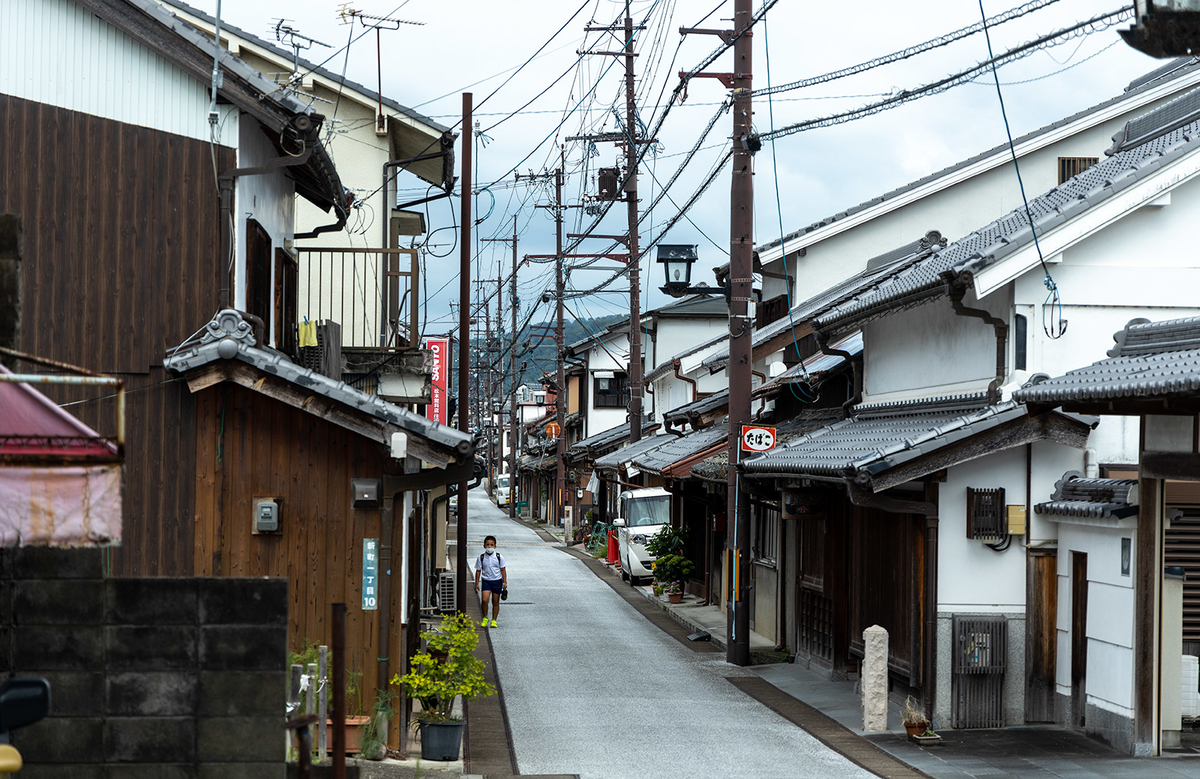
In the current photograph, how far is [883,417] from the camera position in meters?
18.1

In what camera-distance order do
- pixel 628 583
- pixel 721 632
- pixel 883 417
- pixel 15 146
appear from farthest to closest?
pixel 628 583 → pixel 721 632 → pixel 883 417 → pixel 15 146

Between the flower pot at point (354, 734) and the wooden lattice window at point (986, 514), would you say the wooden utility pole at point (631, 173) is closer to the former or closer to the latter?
the wooden lattice window at point (986, 514)

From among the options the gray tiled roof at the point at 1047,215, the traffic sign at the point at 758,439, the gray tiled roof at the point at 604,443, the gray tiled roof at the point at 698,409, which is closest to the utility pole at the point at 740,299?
the traffic sign at the point at 758,439

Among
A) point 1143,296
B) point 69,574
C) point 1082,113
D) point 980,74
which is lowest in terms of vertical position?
point 69,574

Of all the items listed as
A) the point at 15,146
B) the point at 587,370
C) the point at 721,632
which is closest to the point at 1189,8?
the point at 15,146

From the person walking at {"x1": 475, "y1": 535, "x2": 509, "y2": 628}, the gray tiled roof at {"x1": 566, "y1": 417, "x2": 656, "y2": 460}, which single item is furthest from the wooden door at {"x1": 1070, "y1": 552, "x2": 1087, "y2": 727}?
the gray tiled roof at {"x1": 566, "y1": 417, "x2": 656, "y2": 460}

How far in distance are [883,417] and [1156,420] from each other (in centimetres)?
554

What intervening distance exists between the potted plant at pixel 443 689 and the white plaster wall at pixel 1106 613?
6658 millimetres

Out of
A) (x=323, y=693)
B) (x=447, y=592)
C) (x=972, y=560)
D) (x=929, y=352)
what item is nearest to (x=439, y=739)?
(x=323, y=693)

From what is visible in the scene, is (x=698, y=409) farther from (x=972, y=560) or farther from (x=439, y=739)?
(x=439, y=739)

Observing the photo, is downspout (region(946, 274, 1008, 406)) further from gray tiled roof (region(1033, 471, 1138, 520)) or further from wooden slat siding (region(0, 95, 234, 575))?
wooden slat siding (region(0, 95, 234, 575))

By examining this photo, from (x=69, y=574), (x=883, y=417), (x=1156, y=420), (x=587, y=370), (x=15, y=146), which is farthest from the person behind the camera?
(x=587, y=370)

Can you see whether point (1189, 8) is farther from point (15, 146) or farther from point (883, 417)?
point (883, 417)

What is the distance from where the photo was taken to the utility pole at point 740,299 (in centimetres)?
1961
